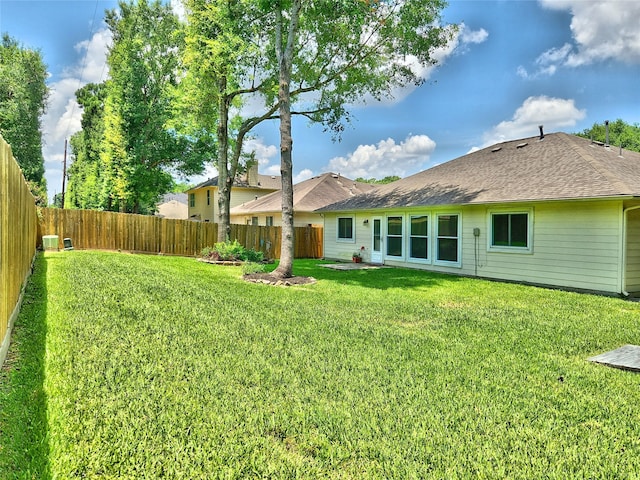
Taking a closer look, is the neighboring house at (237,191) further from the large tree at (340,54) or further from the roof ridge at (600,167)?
the roof ridge at (600,167)

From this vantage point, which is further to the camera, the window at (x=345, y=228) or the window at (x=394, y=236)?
the window at (x=345, y=228)

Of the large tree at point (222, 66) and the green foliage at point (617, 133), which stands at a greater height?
the green foliage at point (617, 133)

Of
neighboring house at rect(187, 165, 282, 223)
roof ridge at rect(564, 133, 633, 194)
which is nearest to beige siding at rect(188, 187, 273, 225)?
neighboring house at rect(187, 165, 282, 223)

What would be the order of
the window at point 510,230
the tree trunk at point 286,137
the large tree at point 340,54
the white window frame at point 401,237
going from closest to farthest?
the window at point 510,230
the tree trunk at point 286,137
the large tree at point 340,54
the white window frame at point 401,237

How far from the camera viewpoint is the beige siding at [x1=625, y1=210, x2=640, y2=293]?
883 cm

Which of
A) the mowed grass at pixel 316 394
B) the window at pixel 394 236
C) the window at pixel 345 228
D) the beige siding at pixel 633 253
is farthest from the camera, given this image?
the window at pixel 345 228

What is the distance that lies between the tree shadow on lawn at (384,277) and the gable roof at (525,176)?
2249 mm

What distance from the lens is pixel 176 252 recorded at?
54.0ft

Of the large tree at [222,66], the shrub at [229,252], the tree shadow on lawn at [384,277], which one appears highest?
the large tree at [222,66]

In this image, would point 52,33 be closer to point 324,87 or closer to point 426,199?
point 324,87

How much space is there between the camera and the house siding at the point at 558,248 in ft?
29.0

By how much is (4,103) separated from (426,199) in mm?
26096

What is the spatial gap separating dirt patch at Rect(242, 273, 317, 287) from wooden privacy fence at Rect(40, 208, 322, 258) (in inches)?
276

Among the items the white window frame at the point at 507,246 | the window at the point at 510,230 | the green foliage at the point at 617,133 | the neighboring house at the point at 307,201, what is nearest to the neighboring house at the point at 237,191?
the neighboring house at the point at 307,201
